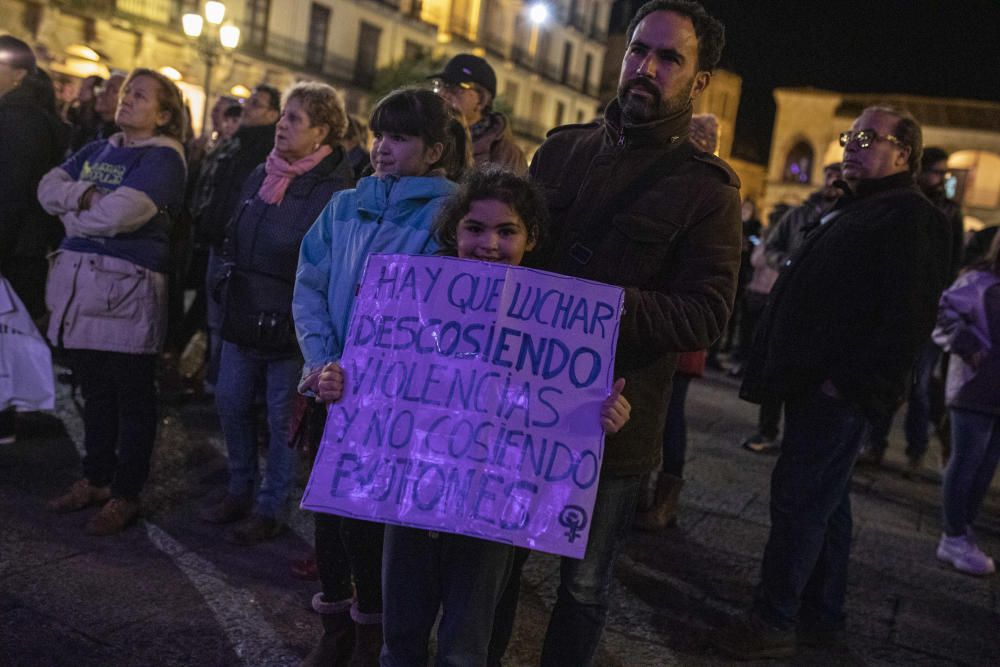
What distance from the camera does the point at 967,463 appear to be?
16.4 feet

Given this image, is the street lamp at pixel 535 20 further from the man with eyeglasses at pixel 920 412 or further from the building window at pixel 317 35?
the man with eyeglasses at pixel 920 412

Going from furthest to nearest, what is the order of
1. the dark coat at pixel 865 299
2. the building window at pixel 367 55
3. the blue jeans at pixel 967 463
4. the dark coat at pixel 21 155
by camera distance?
the building window at pixel 367 55 → the blue jeans at pixel 967 463 → the dark coat at pixel 21 155 → the dark coat at pixel 865 299

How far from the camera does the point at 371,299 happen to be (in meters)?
2.39

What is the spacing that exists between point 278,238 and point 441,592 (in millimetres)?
2026

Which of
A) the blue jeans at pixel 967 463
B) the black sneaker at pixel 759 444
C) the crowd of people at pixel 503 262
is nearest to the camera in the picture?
the crowd of people at pixel 503 262

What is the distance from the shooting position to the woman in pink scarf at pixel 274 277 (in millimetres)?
3926

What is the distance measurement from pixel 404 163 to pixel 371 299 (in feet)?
2.17

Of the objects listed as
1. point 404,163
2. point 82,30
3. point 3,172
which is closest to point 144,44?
point 82,30

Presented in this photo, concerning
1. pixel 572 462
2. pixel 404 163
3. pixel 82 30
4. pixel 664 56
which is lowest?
pixel 572 462

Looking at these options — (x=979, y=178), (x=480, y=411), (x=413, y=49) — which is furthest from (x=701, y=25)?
(x=979, y=178)

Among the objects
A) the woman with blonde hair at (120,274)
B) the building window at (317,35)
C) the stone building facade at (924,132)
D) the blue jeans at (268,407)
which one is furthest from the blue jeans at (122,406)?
the stone building facade at (924,132)

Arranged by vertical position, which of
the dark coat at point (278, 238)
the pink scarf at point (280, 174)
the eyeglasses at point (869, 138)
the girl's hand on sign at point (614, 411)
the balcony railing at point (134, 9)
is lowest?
the girl's hand on sign at point (614, 411)

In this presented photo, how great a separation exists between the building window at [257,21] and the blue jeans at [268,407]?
32482mm

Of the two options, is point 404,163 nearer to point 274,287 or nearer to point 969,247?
point 274,287
